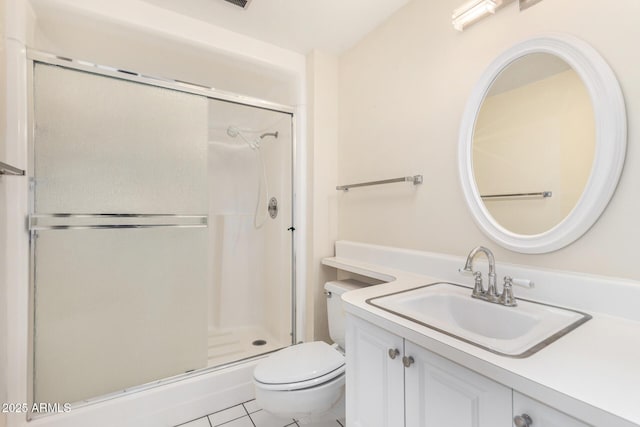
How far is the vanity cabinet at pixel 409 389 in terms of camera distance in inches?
25.3

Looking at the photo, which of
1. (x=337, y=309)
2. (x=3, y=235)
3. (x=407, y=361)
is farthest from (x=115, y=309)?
(x=407, y=361)

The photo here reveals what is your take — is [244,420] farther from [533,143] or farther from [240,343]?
[533,143]

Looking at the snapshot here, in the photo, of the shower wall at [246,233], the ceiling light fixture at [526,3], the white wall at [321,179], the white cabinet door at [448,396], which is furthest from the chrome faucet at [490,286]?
the shower wall at [246,233]

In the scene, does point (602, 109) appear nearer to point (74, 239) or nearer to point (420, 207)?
point (420, 207)

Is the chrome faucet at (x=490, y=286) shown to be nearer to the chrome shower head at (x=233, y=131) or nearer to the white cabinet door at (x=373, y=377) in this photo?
the white cabinet door at (x=373, y=377)

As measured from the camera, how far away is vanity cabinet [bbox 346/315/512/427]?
64cm

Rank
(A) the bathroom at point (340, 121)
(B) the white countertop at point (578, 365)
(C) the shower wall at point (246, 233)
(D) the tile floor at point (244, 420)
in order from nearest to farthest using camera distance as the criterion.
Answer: (B) the white countertop at point (578, 365), (A) the bathroom at point (340, 121), (D) the tile floor at point (244, 420), (C) the shower wall at point (246, 233)

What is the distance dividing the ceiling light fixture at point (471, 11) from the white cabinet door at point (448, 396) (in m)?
1.35

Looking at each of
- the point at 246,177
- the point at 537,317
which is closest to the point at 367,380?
the point at 537,317

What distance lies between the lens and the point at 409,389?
0.81 metres

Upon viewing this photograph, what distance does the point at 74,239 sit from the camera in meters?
1.37

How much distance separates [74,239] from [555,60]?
87.9 inches

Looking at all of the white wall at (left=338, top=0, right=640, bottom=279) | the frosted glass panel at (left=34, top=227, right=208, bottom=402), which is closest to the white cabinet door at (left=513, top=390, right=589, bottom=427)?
the white wall at (left=338, top=0, right=640, bottom=279)

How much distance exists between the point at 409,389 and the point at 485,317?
0.42 meters
